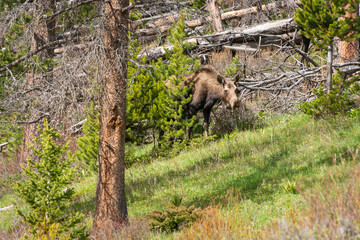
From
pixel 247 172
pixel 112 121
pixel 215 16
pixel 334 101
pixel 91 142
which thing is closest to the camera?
pixel 112 121

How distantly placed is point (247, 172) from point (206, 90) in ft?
14.2

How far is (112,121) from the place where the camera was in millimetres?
6824

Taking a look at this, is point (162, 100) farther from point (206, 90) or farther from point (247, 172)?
point (247, 172)

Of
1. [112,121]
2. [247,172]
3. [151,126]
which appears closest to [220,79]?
[151,126]

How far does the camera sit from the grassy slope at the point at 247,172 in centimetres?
695

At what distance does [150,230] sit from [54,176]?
1.87 metres

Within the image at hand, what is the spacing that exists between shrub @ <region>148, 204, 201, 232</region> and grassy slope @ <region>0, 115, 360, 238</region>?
0.21 meters

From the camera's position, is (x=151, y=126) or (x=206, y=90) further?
(x=206, y=90)

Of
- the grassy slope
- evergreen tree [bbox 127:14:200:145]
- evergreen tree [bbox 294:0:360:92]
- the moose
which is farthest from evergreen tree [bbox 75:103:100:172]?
evergreen tree [bbox 294:0:360:92]

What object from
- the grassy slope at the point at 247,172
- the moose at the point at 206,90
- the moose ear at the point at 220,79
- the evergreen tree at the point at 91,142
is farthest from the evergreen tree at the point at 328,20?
the evergreen tree at the point at 91,142

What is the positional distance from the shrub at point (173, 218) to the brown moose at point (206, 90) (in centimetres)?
596

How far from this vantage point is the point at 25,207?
10.3 m

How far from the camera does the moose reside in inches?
478

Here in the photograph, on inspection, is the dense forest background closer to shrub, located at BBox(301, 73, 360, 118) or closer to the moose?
shrub, located at BBox(301, 73, 360, 118)
